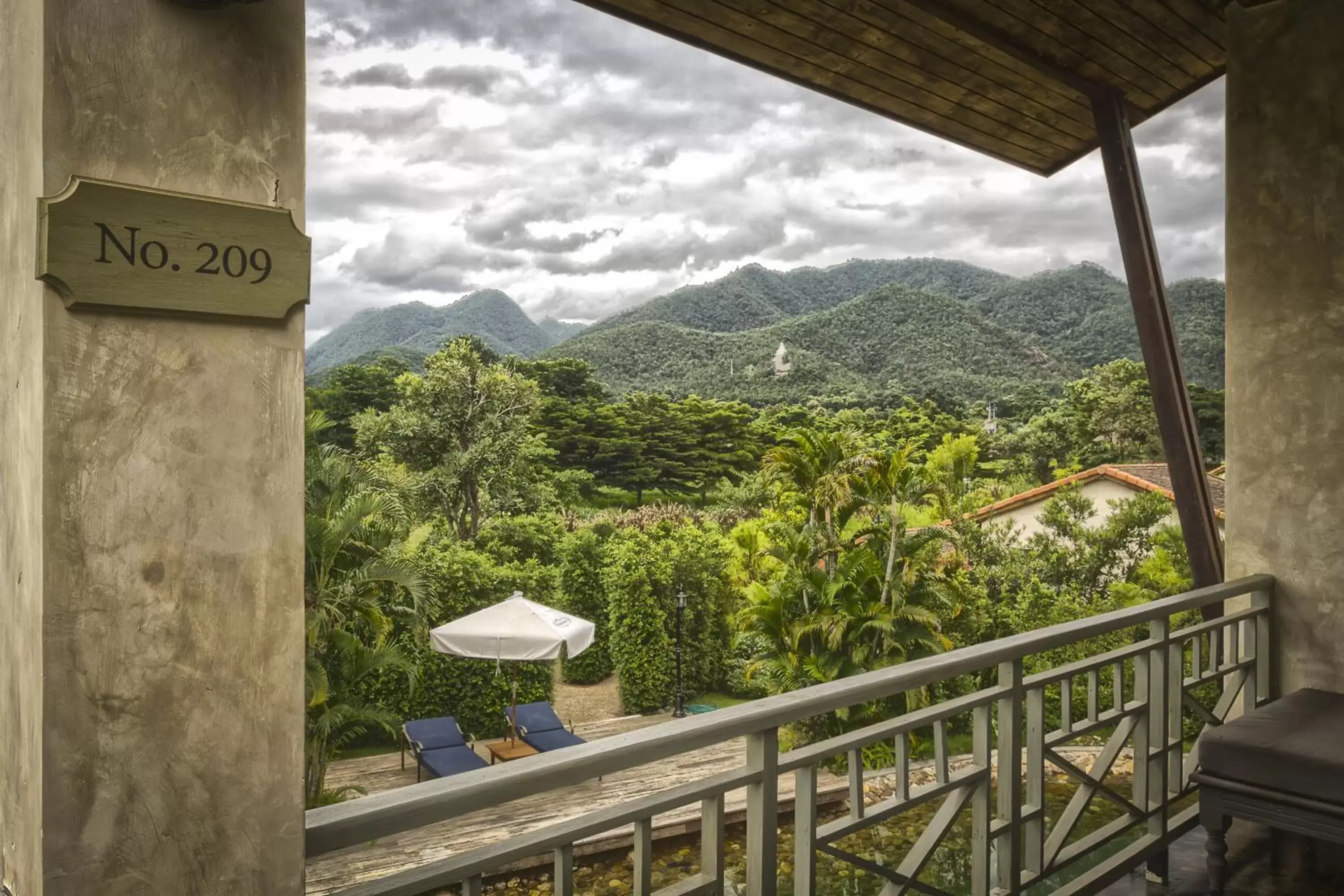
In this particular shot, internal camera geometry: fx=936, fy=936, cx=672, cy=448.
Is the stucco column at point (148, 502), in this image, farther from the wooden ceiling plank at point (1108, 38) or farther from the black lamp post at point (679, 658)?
the black lamp post at point (679, 658)

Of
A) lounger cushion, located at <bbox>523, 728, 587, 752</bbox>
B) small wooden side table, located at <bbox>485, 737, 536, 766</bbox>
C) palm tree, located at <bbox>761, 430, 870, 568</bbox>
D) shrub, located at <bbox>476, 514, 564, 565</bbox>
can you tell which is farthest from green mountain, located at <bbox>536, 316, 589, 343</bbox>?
lounger cushion, located at <bbox>523, 728, 587, 752</bbox>

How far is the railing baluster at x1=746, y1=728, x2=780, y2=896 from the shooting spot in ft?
5.08

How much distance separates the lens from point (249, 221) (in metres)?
1.07

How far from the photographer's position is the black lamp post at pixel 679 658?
1024cm

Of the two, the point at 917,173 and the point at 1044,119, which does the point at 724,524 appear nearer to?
the point at 1044,119

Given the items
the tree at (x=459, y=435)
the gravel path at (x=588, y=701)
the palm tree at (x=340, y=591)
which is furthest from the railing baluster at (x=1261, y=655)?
the tree at (x=459, y=435)

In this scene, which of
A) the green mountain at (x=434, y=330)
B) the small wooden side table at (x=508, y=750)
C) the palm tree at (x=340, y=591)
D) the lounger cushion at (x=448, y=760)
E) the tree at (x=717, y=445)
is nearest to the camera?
the lounger cushion at (x=448, y=760)

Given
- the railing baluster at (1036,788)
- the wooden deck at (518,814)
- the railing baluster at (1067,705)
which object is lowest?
the wooden deck at (518,814)

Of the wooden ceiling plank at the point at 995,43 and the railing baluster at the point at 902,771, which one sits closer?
the railing baluster at the point at 902,771

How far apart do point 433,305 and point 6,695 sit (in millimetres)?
31894

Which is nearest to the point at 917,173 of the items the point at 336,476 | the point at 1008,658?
the point at 336,476

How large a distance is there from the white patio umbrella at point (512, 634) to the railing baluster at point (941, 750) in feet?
20.5

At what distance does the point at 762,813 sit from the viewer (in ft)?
5.09

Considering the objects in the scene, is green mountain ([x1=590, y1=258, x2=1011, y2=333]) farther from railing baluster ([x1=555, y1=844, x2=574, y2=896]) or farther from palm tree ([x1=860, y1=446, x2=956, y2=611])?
railing baluster ([x1=555, y1=844, x2=574, y2=896])
